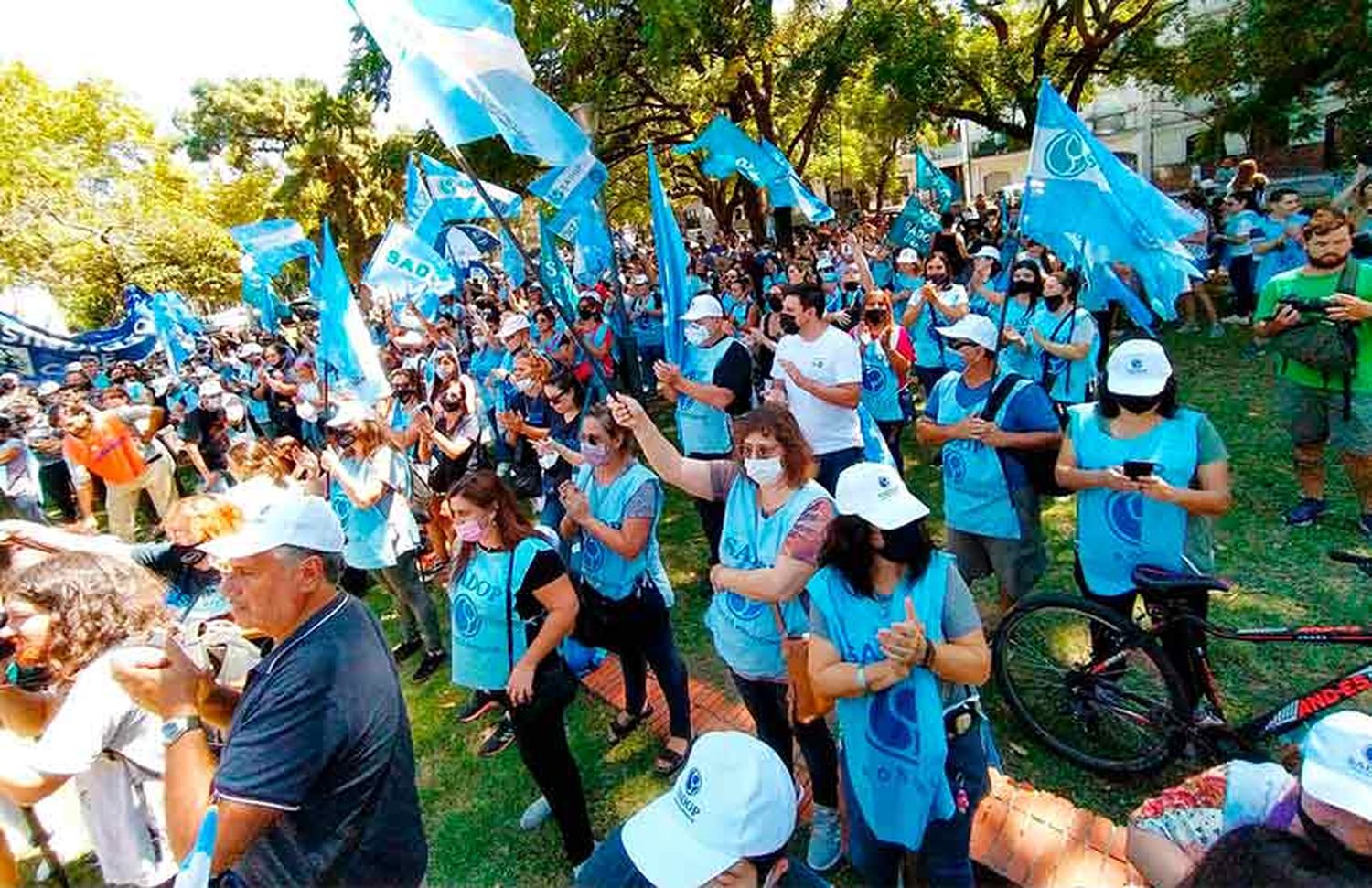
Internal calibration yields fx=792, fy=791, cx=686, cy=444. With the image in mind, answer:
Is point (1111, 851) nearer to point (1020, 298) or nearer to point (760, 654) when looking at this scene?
point (760, 654)

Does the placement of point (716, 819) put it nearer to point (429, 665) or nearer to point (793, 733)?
point (793, 733)

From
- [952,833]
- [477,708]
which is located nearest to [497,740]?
[477,708]

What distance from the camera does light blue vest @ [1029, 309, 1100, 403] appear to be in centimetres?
583

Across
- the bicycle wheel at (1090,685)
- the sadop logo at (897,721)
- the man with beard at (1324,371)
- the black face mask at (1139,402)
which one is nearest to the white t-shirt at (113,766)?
the sadop logo at (897,721)

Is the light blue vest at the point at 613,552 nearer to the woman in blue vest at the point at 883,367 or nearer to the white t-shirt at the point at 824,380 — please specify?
the white t-shirt at the point at 824,380

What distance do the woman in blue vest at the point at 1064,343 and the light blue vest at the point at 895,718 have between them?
4021 mm

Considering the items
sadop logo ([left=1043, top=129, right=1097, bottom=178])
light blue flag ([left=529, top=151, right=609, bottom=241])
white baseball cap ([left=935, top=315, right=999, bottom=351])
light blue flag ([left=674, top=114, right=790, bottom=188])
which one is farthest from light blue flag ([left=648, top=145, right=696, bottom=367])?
light blue flag ([left=674, top=114, right=790, bottom=188])

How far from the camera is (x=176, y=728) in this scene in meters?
2.06

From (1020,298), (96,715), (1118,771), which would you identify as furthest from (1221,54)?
(96,715)

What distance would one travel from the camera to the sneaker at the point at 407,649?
5527 millimetres

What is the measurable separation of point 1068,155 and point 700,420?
2.69 m

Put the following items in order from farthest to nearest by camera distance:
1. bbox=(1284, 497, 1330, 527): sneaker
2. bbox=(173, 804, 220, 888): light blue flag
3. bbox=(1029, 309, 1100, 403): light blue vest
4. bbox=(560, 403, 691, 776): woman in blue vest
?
bbox=(1029, 309, 1100, 403): light blue vest
bbox=(1284, 497, 1330, 527): sneaker
bbox=(560, 403, 691, 776): woman in blue vest
bbox=(173, 804, 220, 888): light blue flag

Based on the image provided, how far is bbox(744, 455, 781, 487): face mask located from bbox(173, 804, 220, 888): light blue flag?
191 centimetres

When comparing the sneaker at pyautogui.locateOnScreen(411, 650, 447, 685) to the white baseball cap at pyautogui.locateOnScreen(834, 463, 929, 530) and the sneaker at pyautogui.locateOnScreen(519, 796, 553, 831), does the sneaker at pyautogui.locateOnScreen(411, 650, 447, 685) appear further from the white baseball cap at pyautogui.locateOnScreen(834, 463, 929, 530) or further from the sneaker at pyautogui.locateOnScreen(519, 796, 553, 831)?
the white baseball cap at pyautogui.locateOnScreen(834, 463, 929, 530)
